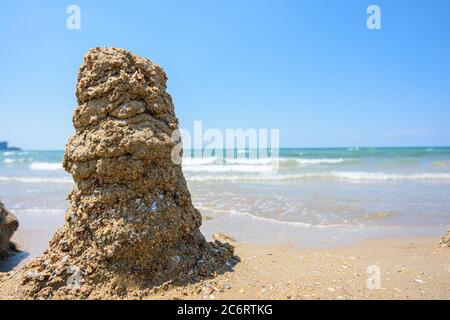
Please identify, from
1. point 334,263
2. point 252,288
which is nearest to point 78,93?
point 252,288

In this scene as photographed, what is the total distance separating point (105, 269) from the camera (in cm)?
280

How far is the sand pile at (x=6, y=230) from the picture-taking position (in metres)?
4.84

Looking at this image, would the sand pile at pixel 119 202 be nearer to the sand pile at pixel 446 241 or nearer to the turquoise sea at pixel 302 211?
the turquoise sea at pixel 302 211

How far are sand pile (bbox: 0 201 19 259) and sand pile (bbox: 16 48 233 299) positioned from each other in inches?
96.9

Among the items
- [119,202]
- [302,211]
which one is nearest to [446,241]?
[302,211]

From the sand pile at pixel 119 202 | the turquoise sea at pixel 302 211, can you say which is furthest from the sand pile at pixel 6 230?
the sand pile at pixel 119 202

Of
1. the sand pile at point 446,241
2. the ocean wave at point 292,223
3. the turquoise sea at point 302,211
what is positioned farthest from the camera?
the ocean wave at point 292,223

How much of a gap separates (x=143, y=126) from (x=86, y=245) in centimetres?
128

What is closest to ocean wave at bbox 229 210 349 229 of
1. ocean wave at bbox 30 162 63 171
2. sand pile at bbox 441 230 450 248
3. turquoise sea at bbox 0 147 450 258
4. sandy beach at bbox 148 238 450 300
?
turquoise sea at bbox 0 147 450 258

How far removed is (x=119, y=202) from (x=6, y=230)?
328 centimetres

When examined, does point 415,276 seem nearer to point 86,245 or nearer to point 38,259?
point 86,245

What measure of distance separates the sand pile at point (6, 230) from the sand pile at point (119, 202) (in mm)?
2460

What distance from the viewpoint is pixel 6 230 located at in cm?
493

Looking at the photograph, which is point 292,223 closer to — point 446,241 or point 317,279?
point 446,241
